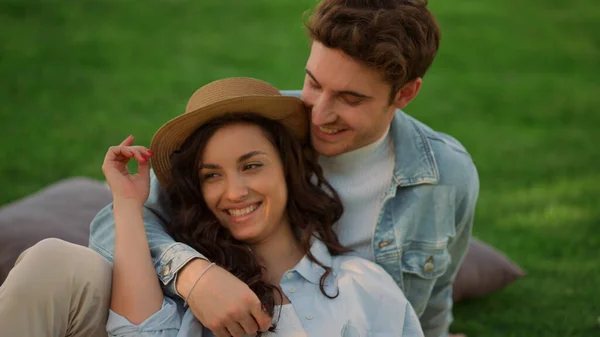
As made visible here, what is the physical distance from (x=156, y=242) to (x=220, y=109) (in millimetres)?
546

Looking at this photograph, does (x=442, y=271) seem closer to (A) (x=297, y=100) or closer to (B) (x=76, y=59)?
(A) (x=297, y=100)

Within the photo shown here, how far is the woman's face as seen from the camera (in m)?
3.25

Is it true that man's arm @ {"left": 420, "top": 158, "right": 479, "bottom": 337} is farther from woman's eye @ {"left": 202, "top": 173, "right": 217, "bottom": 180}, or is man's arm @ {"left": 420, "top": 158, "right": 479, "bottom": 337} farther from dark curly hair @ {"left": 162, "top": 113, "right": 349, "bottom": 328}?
woman's eye @ {"left": 202, "top": 173, "right": 217, "bottom": 180}

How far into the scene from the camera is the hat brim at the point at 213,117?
326 centimetres

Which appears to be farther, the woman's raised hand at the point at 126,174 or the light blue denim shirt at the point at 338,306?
the woman's raised hand at the point at 126,174

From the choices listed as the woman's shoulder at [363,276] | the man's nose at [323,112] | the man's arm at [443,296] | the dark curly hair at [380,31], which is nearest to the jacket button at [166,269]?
the woman's shoulder at [363,276]

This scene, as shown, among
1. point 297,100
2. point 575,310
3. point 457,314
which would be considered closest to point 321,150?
point 297,100

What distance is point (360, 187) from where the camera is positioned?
3.73m

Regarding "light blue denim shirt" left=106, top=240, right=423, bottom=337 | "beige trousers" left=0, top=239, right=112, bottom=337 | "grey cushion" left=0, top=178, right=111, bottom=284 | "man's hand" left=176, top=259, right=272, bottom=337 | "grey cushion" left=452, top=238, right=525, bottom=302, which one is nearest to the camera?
"beige trousers" left=0, top=239, right=112, bottom=337

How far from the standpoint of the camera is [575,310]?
4.63 metres

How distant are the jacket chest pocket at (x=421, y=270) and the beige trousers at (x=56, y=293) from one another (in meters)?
1.30

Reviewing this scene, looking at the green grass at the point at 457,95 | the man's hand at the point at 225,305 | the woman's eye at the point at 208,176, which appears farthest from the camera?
the green grass at the point at 457,95

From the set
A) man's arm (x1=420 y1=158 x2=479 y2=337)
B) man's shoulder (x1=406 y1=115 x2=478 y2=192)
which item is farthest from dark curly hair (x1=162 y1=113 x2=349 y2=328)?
man's arm (x1=420 y1=158 x2=479 y2=337)

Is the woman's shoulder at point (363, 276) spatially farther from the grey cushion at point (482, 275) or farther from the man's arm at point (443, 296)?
the grey cushion at point (482, 275)
